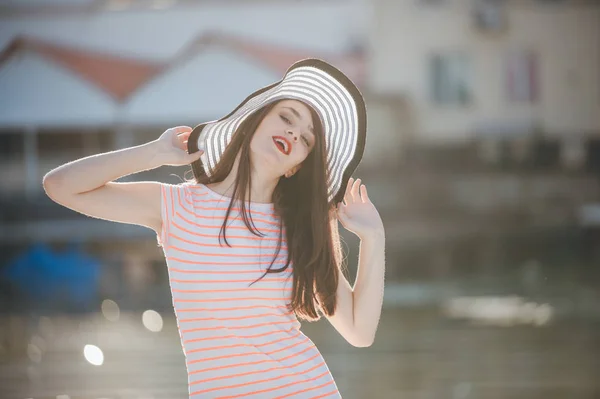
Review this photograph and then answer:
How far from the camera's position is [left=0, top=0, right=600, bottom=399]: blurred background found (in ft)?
72.8

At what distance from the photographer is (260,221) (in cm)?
268

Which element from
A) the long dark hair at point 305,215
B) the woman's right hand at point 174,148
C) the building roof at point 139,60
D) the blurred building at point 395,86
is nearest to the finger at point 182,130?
the woman's right hand at point 174,148

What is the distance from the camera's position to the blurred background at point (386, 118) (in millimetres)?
22203

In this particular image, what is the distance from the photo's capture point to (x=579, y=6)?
27.4 m

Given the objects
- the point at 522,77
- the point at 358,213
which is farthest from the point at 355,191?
the point at 522,77

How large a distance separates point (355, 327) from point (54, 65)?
25417mm

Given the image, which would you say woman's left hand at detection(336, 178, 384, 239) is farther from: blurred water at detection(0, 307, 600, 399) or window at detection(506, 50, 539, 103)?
window at detection(506, 50, 539, 103)

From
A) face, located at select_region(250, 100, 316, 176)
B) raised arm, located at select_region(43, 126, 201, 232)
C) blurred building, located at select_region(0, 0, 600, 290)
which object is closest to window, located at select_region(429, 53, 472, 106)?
blurred building, located at select_region(0, 0, 600, 290)

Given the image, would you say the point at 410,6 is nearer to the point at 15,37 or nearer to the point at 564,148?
the point at 564,148

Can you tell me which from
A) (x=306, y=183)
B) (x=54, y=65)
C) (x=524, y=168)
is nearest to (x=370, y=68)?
(x=524, y=168)

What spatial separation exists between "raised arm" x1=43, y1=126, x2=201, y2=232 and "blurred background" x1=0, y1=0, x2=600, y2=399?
1651cm

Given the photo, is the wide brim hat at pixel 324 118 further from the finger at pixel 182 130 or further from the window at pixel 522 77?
the window at pixel 522 77

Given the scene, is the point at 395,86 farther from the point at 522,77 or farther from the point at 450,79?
the point at 522,77

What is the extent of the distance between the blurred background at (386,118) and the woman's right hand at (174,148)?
16.4 metres
